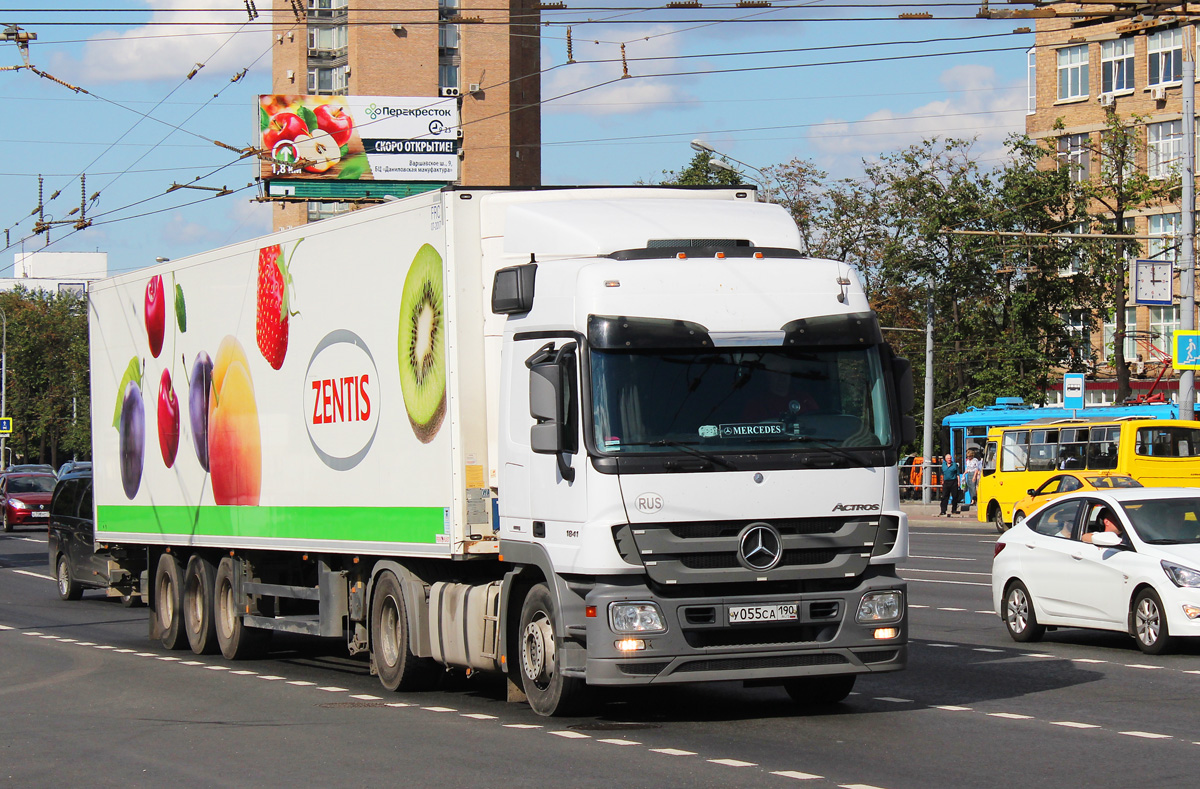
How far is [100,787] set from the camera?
29.0ft

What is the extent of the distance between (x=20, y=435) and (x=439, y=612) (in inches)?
3838

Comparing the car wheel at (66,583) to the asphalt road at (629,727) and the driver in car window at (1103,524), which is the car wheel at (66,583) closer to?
the asphalt road at (629,727)

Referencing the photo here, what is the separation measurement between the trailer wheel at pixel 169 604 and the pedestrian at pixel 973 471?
3220 cm

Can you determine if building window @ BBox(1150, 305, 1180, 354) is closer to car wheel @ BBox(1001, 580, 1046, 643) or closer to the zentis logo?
car wheel @ BBox(1001, 580, 1046, 643)

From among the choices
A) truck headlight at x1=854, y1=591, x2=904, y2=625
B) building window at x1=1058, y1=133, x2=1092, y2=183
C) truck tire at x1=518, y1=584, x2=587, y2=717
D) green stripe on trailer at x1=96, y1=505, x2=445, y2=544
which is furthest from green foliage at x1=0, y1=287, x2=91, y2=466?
truck headlight at x1=854, y1=591, x2=904, y2=625

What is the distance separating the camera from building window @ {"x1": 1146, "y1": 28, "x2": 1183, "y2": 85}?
58.0 m

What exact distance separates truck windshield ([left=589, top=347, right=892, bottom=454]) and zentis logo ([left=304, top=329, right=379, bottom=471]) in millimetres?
3210

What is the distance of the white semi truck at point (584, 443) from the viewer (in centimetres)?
1017

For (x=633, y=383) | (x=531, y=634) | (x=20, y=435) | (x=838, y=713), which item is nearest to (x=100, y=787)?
(x=531, y=634)

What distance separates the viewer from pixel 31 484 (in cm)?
5088

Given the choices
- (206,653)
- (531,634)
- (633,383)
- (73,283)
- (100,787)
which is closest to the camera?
(100,787)

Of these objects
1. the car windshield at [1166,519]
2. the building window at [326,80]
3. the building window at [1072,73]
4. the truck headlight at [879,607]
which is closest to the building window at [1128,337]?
the building window at [1072,73]

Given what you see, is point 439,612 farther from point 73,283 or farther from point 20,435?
point 73,283

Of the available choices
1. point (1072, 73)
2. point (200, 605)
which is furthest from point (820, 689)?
point (1072, 73)
